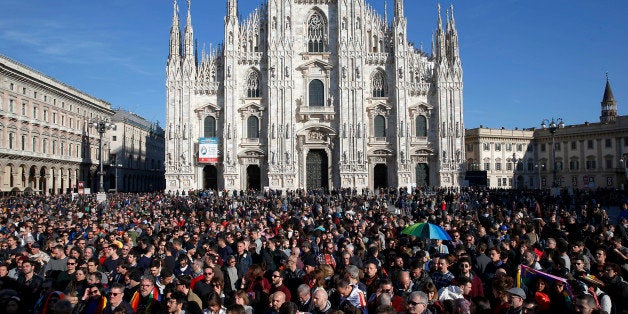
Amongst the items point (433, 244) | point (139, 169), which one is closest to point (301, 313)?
point (433, 244)

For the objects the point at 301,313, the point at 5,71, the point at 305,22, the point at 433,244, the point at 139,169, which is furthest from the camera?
the point at 139,169

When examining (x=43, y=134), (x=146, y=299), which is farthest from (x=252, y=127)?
(x=146, y=299)

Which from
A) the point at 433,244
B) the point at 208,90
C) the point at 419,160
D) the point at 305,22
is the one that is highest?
the point at 305,22

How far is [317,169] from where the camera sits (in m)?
50.0

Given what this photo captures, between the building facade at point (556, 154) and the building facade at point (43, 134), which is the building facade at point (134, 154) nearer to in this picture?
the building facade at point (43, 134)

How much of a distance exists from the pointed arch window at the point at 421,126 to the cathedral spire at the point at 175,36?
2286cm

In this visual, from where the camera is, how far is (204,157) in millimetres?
47562

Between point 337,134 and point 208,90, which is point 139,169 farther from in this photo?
point 337,134

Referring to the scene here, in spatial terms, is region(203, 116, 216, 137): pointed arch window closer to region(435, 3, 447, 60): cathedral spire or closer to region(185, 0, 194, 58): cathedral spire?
region(185, 0, 194, 58): cathedral spire

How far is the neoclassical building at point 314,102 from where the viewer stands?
4825 cm

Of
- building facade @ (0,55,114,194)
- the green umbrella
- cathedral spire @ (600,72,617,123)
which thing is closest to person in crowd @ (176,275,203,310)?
the green umbrella

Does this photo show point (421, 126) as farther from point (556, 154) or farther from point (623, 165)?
point (556, 154)

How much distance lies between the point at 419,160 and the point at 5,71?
37.6 m

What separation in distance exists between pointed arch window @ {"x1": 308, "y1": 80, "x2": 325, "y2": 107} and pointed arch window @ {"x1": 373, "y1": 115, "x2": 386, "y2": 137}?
5366mm
